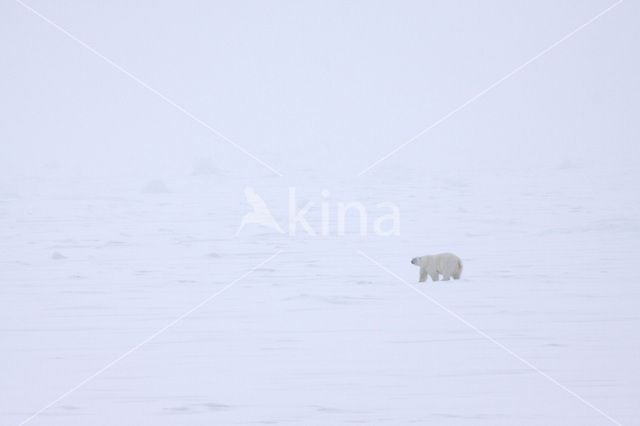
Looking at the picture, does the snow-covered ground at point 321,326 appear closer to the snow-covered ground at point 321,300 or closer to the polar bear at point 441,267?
the snow-covered ground at point 321,300

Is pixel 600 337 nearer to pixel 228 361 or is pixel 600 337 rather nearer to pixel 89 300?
pixel 228 361

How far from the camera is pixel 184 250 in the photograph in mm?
11789

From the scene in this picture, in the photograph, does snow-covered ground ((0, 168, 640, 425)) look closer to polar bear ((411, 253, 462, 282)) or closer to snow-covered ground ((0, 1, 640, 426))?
snow-covered ground ((0, 1, 640, 426))

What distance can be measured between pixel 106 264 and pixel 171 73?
15844 cm

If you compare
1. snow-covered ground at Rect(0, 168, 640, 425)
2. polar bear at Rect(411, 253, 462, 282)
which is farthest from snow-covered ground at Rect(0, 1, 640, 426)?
polar bear at Rect(411, 253, 462, 282)

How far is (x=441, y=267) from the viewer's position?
8.95m

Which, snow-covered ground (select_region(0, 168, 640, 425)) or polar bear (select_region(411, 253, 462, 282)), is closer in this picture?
snow-covered ground (select_region(0, 168, 640, 425))

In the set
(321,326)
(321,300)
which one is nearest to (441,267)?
(321,300)

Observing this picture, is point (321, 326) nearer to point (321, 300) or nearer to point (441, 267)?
point (321, 300)

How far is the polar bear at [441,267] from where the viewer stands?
891 cm

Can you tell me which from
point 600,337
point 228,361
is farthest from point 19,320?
point 600,337

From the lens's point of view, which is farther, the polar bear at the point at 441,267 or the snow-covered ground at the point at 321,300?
the polar bear at the point at 441,267

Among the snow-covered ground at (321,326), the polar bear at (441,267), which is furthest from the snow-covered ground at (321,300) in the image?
the polar bear at (441,267)

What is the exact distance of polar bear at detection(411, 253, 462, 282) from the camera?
29.2 ft
